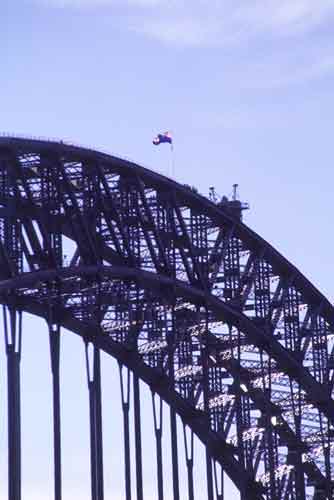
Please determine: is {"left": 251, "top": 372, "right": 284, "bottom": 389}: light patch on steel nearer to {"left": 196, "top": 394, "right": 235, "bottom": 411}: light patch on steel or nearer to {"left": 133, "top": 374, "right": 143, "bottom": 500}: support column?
{"left": 196, "top": 394, "right": 235, "bottom": 411}: light patch on steel

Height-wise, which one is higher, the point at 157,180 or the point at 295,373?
the point at 157,180

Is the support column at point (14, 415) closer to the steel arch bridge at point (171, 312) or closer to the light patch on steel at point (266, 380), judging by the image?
the steel arch bridge at point (171, 312)

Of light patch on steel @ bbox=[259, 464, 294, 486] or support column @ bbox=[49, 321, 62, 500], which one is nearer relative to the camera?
support column @ bbox=[49, 321, 62, 500]

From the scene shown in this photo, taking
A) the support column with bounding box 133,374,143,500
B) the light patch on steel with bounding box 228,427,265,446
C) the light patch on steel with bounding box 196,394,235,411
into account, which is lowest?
the support column with bounding box 133,374,143,500

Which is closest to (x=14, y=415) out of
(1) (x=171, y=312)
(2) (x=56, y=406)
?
(2) (x=56, y=406)

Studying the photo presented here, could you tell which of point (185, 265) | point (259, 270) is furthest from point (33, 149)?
point (259, 270)

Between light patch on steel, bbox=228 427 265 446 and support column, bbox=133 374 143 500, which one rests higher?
light patch on steel, bbox=228 427 265 446

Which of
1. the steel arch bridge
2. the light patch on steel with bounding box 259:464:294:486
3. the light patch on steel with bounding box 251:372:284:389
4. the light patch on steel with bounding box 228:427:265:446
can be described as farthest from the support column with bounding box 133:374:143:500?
the light patch on steel with bounding box 259:464:294:486

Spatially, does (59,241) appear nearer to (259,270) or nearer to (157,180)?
(157,180)

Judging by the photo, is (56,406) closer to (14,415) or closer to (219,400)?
(14,415)
